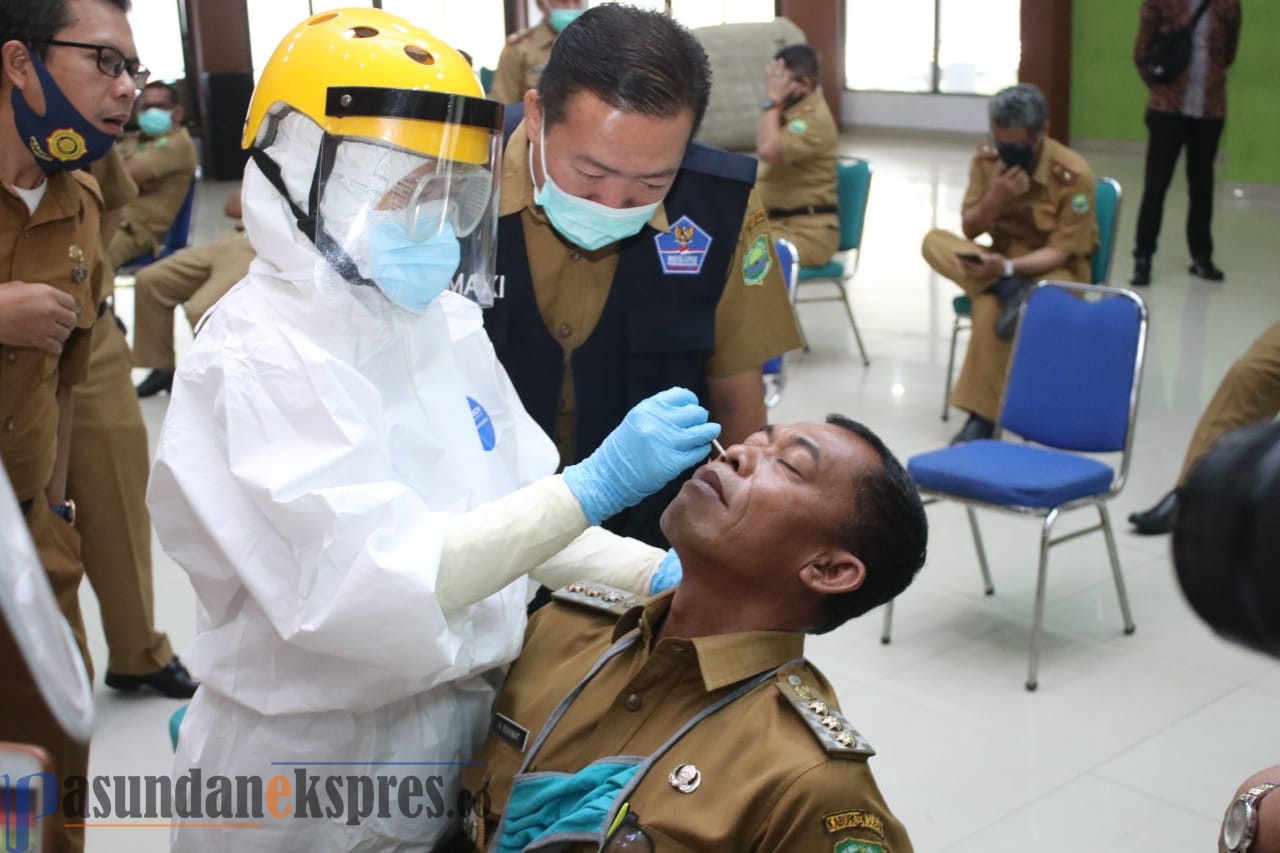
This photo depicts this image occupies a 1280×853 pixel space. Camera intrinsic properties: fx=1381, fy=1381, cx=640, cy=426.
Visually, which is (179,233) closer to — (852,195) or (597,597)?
(852,195)

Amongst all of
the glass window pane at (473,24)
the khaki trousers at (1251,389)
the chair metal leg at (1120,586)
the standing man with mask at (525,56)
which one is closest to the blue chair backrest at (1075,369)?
the chair metal leg at (1120,586)

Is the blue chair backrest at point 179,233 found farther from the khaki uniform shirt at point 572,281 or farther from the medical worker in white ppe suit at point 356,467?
the medical worker in white ppe suit at point 356,467

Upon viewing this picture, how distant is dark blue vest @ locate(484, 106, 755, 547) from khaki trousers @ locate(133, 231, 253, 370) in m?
3.53

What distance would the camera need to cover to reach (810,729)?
1553 mm

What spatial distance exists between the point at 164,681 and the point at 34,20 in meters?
1.68

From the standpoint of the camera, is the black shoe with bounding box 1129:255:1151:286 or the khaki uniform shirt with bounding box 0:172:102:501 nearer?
the khaki uniform shirt with bounding box 0:172:102:501

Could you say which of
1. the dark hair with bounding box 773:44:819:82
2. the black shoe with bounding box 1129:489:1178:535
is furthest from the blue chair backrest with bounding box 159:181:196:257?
the black shoe with bounding box 1129:489:1178:535

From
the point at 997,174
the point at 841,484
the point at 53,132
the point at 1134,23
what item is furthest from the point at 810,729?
the point at 1134,23

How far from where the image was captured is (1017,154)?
16.5 ft

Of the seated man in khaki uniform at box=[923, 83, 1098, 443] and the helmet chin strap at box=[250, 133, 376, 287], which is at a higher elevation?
the helmet chin strap at box=[250, 133, 376, 287]

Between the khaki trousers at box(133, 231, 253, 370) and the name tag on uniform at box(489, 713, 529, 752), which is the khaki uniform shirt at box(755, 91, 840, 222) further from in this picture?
the name tag on uniform at box(489, 713, 529, 752)

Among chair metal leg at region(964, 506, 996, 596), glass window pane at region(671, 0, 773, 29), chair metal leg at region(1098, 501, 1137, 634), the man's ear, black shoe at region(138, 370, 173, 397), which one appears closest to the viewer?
the man's ear

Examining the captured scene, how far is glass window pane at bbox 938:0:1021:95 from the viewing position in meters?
13.1

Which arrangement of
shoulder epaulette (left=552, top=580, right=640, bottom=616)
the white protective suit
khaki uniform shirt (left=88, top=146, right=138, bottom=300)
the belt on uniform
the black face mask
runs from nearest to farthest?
the white protective suit < shoulder epaulette (left=552, top=580, right=640, bottom=616) < khaki uniform shirt (left=88, top=146, right=138, bottom=300) < the black face mask < the belt on uniform
